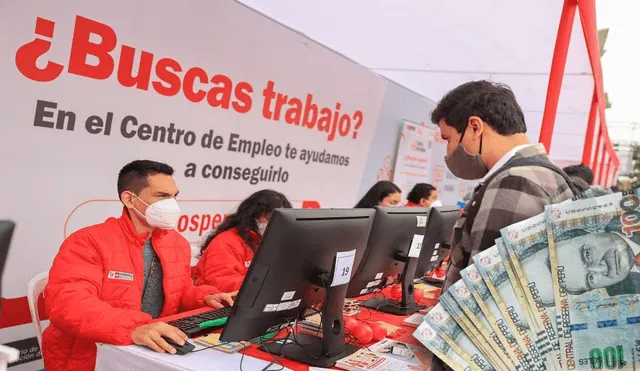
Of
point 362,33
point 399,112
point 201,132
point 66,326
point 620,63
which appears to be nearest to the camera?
point 66,326

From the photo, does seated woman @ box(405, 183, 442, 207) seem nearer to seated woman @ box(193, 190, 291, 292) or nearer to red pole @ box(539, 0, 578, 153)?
red pole @ box(539, 0, 578, 153)

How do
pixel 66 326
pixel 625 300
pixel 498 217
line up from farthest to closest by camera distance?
pixel 66 326 < pixel 498 217 < pixel 625 300

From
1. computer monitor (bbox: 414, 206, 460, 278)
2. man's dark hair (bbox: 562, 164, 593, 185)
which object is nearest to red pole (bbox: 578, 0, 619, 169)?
man's dark hair (bbox: 562, 164, 593, 185)

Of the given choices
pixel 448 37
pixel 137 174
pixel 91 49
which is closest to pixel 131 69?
pixel 91 49

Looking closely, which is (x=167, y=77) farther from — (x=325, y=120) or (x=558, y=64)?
(x=558, y=64)

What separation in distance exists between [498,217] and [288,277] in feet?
1.96

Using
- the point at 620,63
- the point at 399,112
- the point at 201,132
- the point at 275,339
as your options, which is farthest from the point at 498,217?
the point at 399,112

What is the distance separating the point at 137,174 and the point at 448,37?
265 centimetres

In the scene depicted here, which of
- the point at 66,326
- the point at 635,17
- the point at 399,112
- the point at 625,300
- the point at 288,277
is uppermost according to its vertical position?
the point at 635,17

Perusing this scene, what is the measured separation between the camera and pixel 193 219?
370 cm

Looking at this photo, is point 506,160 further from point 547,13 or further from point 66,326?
point 547,13

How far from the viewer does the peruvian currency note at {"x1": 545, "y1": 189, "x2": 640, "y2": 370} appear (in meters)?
0.94

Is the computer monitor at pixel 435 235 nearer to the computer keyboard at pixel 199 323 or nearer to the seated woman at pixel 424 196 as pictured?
the computer keyboard at pixel 199 323

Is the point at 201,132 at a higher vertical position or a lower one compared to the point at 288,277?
higher
